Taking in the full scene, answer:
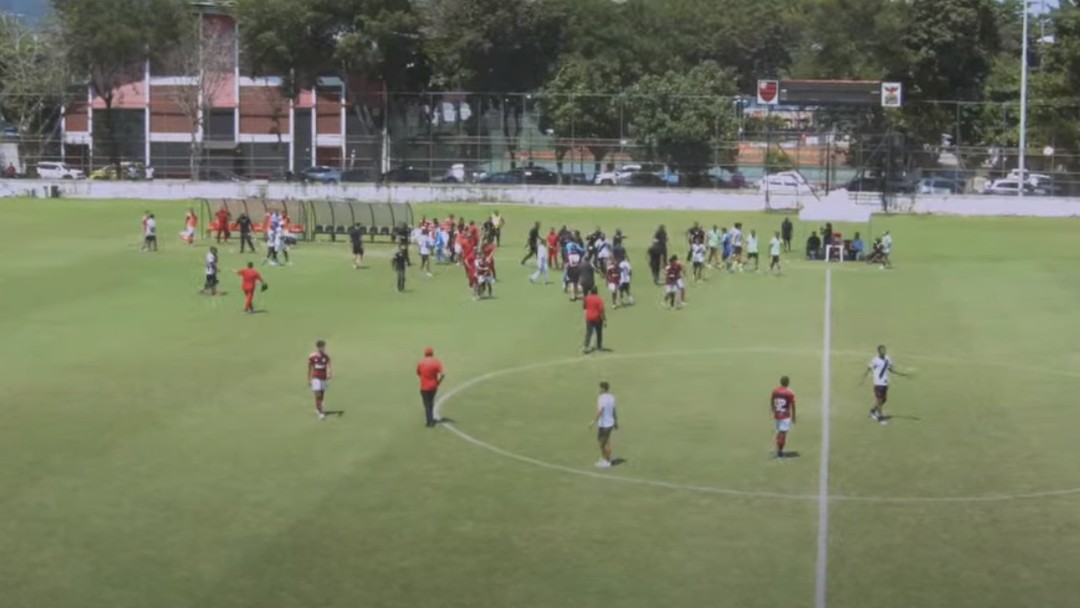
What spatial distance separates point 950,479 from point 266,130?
3621 inches

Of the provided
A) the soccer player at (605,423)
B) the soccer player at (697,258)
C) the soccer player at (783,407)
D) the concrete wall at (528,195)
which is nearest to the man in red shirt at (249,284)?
the soccer player at (697,258)

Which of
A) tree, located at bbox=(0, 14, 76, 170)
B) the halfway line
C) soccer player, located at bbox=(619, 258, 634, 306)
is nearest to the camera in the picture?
the halfway line

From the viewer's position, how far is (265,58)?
96.6 m

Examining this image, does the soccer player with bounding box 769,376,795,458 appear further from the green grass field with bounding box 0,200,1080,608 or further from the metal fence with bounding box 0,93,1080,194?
the metal fence with bounding box 0,93,1080,194

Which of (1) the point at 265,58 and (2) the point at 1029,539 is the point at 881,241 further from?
(1) the point at 265,58

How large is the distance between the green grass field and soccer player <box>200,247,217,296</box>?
94 cm

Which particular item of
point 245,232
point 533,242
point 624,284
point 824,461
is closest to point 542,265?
point 533,242

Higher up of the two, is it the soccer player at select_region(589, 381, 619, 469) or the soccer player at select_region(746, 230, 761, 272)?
the soccer player at select_region(746, 230, 761, 272)

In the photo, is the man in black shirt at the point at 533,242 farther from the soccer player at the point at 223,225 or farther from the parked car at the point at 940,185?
the parked car at the point at 940,185

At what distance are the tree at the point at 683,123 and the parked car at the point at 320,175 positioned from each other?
18.7 metres

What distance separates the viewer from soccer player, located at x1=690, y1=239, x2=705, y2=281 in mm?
52875

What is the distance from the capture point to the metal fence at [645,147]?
8675cm

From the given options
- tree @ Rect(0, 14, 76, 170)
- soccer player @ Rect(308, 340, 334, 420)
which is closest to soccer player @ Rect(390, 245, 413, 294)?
soccer player @ Rect(308, 340, 334, 420)

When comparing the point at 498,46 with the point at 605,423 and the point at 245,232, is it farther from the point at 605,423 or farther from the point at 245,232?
the point at 605,423
